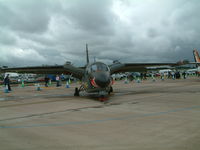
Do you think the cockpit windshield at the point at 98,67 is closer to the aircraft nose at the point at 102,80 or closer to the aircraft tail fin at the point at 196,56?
the aircraft nose at the point at 102,80

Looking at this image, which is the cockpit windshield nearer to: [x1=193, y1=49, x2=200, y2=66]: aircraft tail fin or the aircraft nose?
the aircraft nose

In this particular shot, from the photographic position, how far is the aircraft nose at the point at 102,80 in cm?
1198

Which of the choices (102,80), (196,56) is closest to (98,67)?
(102,80)

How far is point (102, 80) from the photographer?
39.3 ft

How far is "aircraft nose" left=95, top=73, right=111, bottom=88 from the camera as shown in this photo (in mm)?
11976

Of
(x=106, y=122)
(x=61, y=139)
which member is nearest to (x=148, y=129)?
(x=106, y=122)

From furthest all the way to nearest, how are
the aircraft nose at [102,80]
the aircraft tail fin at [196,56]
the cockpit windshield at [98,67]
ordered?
the aircraft tail fin at [196,56], the cockpit windshield at [98,67], the aircraft nose at [102,80]

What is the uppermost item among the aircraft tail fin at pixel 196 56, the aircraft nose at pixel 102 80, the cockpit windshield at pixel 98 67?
the aircraft tail fin at pixel 196 56

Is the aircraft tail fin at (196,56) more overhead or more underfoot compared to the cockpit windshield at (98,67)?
more overhead

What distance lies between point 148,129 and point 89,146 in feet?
6.82

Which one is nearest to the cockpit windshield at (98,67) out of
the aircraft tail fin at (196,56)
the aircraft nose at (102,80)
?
the aircraft nose at (102,80)

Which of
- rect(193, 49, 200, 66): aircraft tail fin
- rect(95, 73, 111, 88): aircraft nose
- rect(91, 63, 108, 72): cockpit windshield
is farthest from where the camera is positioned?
rect(193, 49, 200, 66): aircraft tail fin

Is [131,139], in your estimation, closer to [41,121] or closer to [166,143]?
[166,143]

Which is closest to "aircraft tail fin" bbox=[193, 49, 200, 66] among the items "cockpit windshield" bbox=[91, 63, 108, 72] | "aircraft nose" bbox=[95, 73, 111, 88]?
"cockpit windshield" bbox=[91, 63, 108, 72]
